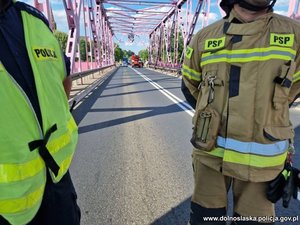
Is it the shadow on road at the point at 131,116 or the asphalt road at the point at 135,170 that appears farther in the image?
the shadow on road at the point at 131,116

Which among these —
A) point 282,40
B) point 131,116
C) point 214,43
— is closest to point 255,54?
point 282,40

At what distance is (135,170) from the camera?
458 cm

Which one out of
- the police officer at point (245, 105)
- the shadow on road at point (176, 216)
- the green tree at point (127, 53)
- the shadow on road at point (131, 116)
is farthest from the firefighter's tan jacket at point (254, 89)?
the green tree at point (127, 53)

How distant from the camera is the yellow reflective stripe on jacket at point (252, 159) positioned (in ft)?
6.05

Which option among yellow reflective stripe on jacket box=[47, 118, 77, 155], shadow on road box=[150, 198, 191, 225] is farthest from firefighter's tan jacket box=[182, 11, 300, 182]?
shadow on road box=[150, 198, 191, 225]

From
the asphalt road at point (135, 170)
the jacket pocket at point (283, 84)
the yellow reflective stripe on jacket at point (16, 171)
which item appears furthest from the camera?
the asphalt road at point (135, 170)

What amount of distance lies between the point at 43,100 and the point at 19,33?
1.14 feet

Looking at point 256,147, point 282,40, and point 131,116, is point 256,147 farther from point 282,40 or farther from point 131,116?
point 131,116

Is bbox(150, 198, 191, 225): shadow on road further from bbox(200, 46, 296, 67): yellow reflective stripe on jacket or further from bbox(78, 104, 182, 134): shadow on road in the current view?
bbox(78, 104, 182, 134): shadow on road

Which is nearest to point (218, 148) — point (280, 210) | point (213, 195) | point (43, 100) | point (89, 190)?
point (213, 195)

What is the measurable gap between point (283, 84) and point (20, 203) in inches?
58.9

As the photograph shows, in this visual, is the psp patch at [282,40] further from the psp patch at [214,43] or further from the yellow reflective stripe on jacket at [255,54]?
the psp patch at [214,43]

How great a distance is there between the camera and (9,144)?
4.52ft

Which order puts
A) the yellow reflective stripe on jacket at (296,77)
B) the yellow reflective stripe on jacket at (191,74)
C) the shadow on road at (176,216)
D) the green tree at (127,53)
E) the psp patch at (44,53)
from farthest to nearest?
the green tree at (127,53) < the shadow on road at (176,216) < the yellow reflective stripe on jacket at (191,74) < the yellow reflective stripe on jacket at (296,77) < the psp patch at (44,53)
